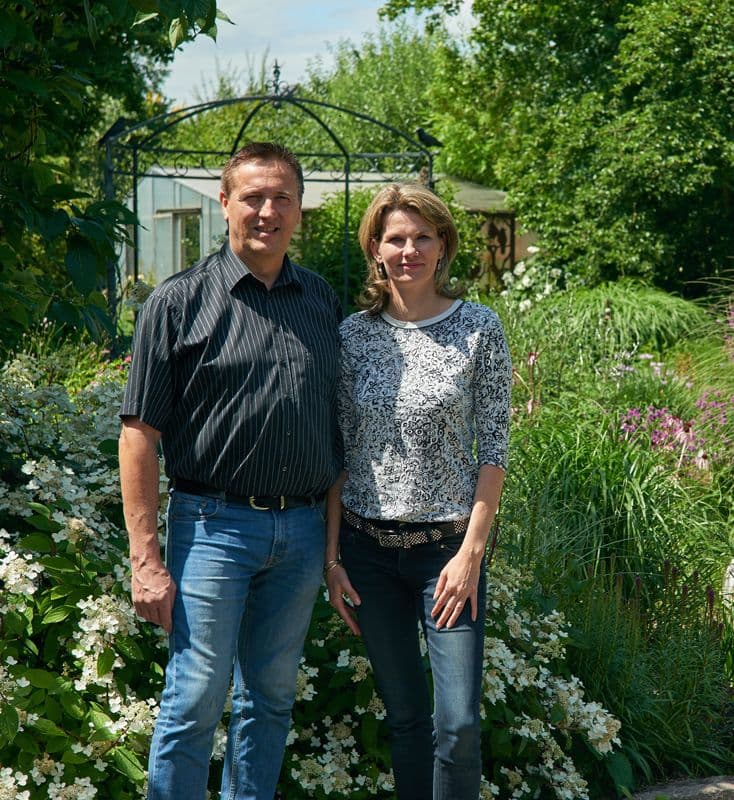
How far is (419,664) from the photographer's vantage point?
271 centimetres

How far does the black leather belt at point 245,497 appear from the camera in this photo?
2469 millimetres


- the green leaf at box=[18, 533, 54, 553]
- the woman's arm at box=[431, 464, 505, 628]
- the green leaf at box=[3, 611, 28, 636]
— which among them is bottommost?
the green leaf at box=[3, 611, 28, 636]

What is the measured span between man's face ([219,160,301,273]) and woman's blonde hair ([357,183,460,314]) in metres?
0.25

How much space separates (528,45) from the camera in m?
12.7

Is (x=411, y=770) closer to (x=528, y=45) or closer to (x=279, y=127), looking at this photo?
(x=528, y=45)

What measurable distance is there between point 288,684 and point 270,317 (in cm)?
90

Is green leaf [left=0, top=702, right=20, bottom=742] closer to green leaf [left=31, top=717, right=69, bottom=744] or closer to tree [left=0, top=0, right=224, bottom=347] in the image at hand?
green leaf [left=31, top=717, right=69, bottom=744]

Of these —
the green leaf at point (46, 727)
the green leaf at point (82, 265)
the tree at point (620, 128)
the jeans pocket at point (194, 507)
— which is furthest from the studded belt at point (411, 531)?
the tree at point (620, 128)

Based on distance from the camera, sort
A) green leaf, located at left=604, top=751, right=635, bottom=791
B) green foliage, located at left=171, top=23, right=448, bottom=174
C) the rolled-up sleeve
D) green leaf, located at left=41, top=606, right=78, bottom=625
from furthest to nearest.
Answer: green foliage, located at left=171, top=23, right=448, bottom=174
green leaf, located at left=604, top=751, right=635, bottom=791
green leaf, located at left=41, top=606, right=78, bottom=625
the rolled-up sleeve

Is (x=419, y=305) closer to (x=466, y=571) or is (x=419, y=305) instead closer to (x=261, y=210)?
(x=261, y=210)

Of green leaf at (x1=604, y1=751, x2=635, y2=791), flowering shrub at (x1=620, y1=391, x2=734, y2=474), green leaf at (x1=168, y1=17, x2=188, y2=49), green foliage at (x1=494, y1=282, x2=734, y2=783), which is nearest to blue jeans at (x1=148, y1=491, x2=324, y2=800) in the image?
green leaf at (x1=168, y1=17, x2=188, y2=49)

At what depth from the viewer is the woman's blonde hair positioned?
8.66 ft

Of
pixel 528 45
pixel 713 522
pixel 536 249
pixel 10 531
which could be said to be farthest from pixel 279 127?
pixel 10 531

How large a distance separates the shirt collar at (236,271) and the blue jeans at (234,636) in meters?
0.52
